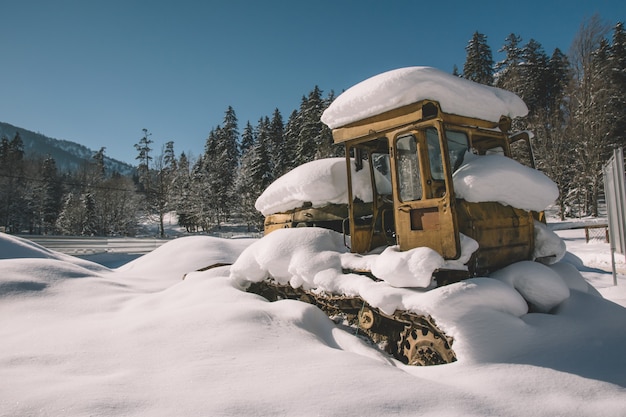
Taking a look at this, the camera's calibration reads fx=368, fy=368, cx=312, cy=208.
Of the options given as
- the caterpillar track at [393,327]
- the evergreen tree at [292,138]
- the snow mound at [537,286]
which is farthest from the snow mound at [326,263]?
the evergreen tree at [292,138]

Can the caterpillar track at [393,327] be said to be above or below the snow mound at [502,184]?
below

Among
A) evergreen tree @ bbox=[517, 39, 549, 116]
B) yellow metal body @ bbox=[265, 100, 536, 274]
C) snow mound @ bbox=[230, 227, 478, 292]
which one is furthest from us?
evergreen tree @ bbox=[517, 39, 549, 116]

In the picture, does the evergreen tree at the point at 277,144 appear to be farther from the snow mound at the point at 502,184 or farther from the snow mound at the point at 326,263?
the snow mound at the point at 502,184

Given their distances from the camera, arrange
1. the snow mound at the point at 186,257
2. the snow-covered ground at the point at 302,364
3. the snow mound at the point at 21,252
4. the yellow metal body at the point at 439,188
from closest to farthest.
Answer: the snow-covered ground at the point at 302,364 → the yellow metal body at the point at 439,188 → the snow mound at the point at 21,252 → the snow mound at the point at 186,257

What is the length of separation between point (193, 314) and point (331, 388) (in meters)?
2.41

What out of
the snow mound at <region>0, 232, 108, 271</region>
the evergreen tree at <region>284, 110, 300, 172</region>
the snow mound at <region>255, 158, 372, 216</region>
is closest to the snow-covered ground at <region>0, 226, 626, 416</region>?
the snow mound at <region>255, 158, 372, 216</region>

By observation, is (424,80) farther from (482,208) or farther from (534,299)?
(534,299)

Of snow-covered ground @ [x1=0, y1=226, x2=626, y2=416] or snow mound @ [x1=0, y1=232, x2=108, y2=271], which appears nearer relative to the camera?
snow-covered ground @ [x1=0, y1=226, x2=626, y2=416]

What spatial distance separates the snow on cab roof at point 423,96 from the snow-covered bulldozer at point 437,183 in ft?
0.03

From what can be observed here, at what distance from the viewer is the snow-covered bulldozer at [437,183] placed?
3.71m

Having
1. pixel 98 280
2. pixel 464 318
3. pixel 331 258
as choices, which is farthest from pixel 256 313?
pixel 98 280

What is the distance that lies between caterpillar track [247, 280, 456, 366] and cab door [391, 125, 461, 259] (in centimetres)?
75

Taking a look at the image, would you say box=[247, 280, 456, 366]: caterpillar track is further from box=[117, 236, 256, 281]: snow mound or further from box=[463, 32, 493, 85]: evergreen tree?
box=[463, 32, 493, 85]: evergreen tree

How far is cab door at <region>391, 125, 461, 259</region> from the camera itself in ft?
12.1
